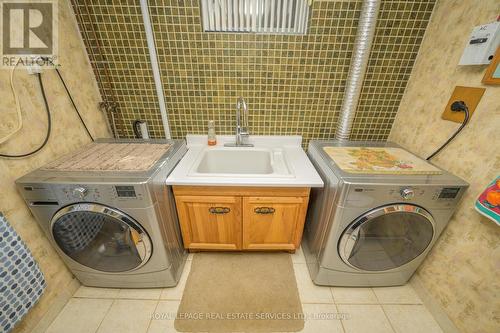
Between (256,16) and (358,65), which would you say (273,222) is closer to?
(358,65)

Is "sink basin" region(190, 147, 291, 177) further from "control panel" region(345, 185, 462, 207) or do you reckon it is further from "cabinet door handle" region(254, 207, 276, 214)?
"control panel" region(345, 185, 462, 207)

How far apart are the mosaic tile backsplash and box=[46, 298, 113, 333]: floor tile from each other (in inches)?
48.4

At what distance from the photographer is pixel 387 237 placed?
115 cm

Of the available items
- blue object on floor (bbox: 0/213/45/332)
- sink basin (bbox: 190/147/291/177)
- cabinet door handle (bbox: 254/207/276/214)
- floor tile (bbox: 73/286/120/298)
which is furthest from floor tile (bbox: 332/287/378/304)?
blue object on floor (bbox: 0/213/45/332)

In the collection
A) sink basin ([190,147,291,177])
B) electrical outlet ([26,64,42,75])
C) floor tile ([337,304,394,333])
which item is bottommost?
floor tile ([337,304,394,333])

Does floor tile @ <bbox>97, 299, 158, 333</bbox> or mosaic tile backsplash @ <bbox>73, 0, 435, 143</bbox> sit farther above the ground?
mosaic tile backsplash @ <bbox>73, 0, 435, 143</bbox>

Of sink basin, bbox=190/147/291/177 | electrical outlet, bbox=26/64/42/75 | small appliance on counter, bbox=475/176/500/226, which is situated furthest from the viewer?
sink basin, bbox=190/147/291/177

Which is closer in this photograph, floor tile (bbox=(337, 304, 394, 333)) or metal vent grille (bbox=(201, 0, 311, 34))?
floor tile (bbox=(337, 304, 394, 333))

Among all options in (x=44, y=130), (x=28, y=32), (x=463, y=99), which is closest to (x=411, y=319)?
(x=463, y=99)

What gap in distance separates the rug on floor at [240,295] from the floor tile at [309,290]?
39 mm

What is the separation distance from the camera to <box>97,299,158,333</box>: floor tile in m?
1.12

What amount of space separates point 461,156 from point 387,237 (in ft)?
1.97

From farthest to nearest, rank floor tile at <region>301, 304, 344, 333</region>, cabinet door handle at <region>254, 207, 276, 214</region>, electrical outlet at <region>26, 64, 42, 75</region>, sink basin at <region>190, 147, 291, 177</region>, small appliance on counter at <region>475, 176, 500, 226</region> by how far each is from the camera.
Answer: sink basin at <region>190, 147, 291, 177</region>, cabinet door handle at <region>254, 207, 276, 214</region>, floor tile at <region>301, 304, 344, 333</region>, electrical outlet at <region>26, 64, 42, 75</region>, small appliance on counter at <region>475, 176, 500, 226</region>

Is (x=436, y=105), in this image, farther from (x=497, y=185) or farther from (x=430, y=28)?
(x=497, y=185)
